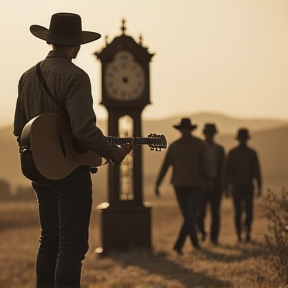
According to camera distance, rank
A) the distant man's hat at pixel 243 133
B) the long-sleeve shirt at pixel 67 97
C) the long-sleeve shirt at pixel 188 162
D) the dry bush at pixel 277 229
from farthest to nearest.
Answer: the distant man's hat at pixel 243 133
the long-sleeve shirt at pixel 188 162
the dry bush at pixel 277 229
the long-sleeve shirt at pixel 67 97

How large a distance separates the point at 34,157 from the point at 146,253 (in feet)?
20.8

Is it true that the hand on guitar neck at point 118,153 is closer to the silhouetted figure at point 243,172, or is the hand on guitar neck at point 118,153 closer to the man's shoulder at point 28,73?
the man's shoulder at point 28,73

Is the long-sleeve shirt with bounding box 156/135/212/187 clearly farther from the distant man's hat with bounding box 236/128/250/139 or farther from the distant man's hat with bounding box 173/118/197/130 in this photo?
the distant man's hat with bounding box 236/128/250/139

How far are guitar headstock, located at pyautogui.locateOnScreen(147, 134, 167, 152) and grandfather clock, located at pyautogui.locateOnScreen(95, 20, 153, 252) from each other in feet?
18.9

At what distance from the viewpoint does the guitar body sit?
5953 millimetres

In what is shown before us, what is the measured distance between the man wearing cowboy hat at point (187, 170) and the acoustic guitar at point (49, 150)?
569 cm

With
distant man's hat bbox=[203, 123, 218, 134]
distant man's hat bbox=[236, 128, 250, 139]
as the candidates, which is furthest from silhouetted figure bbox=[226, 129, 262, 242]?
distant man's hat bbox=[203, 123, 218, 134]

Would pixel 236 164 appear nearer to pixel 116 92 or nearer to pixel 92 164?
pixel 116 92

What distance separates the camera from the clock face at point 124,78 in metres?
12.4

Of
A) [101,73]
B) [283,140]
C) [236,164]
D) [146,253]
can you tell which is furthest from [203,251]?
[283,140]

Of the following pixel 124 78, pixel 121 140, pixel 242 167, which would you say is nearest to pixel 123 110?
pixel 124 78

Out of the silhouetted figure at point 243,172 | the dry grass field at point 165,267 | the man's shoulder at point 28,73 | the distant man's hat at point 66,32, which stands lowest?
the dry grass field at point 165,267

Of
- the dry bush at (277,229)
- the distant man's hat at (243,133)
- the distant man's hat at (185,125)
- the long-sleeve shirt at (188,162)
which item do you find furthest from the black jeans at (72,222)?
the distant man's hat at (243,133)

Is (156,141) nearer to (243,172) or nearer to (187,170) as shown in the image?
(187,170)
